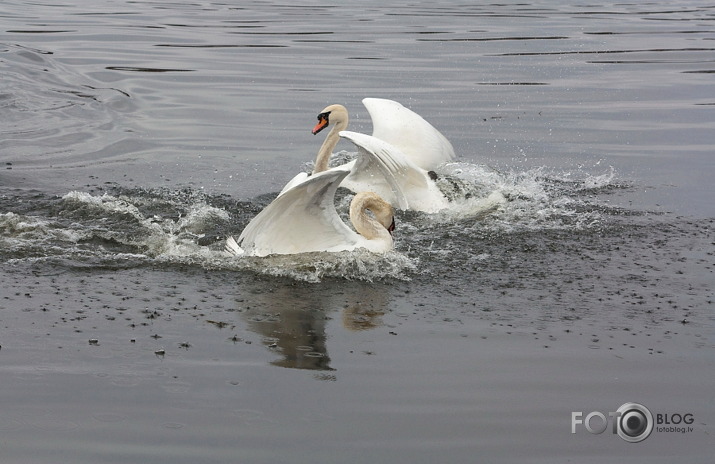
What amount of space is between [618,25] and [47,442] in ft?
64.1

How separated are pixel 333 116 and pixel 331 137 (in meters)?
0.26

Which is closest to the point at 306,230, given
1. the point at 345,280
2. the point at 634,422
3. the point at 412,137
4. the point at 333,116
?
the point at 345,280

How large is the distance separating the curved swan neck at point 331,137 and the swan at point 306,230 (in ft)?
7.08

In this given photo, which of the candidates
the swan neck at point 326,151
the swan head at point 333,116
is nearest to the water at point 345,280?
the swan neck at point 326,151

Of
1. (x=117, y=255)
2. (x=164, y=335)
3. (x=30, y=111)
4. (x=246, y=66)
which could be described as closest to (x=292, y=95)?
(x=246, y=66)

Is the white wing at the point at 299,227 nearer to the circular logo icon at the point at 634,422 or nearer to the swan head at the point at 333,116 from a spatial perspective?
the swan head at the point at 333,116

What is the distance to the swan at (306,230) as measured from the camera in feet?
26.0

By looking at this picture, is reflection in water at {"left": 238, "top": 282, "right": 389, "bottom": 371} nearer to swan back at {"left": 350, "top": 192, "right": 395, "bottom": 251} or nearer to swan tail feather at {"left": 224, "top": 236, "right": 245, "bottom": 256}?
swan tail feather at {"left": 224, "top": 236, "right": 245, "bottom": 256}

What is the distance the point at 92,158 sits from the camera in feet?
37.2

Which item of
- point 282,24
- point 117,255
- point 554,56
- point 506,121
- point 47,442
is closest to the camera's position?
point 47,442

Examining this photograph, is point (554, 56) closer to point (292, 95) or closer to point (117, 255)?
point (292, 95)

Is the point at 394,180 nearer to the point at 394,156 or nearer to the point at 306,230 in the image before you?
the point at 394,156

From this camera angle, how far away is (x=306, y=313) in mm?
6887

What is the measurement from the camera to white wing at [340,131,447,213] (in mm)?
9148
